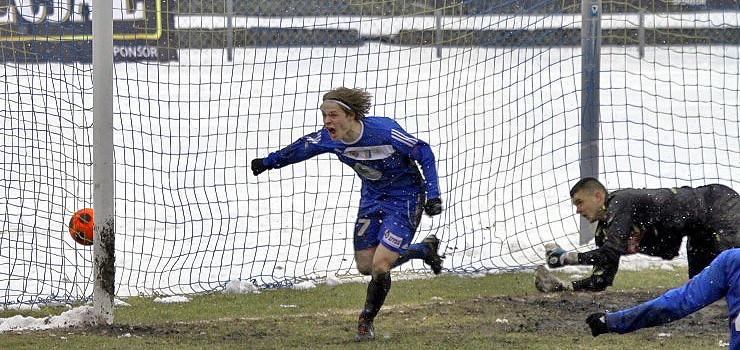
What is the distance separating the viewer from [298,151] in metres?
7.18

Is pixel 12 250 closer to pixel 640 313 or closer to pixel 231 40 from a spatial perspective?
pixel 231 40

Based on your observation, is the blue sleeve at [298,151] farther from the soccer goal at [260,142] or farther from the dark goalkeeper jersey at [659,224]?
the dark goalkeeper jersey at [659,224]

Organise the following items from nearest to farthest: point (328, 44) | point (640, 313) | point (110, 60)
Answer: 1. point (640, 313)
2. point (110, 60)
3. point (328, 44)

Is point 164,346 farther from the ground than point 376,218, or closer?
closer

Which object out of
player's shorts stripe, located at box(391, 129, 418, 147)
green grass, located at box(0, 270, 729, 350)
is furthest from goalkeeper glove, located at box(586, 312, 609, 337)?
player's shorts stripe, located at box(391, 129, 418, 147)

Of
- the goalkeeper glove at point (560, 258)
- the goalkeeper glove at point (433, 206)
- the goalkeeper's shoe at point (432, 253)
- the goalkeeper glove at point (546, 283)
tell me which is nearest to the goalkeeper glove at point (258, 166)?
the goalkeeper glove at point (433, 206)

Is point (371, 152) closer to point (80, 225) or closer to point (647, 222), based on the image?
point (647, 222)

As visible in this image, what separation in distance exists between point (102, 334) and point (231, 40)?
14.2 feet

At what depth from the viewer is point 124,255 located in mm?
9234

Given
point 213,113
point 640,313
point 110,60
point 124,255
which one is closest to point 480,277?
point 124,255

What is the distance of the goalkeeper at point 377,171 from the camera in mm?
6773

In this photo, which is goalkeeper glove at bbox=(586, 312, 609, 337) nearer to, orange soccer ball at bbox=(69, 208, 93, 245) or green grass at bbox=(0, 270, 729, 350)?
green grass at bbox=(0, 270, 729, 350)

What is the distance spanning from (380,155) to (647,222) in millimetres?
1768

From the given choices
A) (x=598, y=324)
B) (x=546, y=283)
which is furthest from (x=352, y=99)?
(x=598, y=324)
